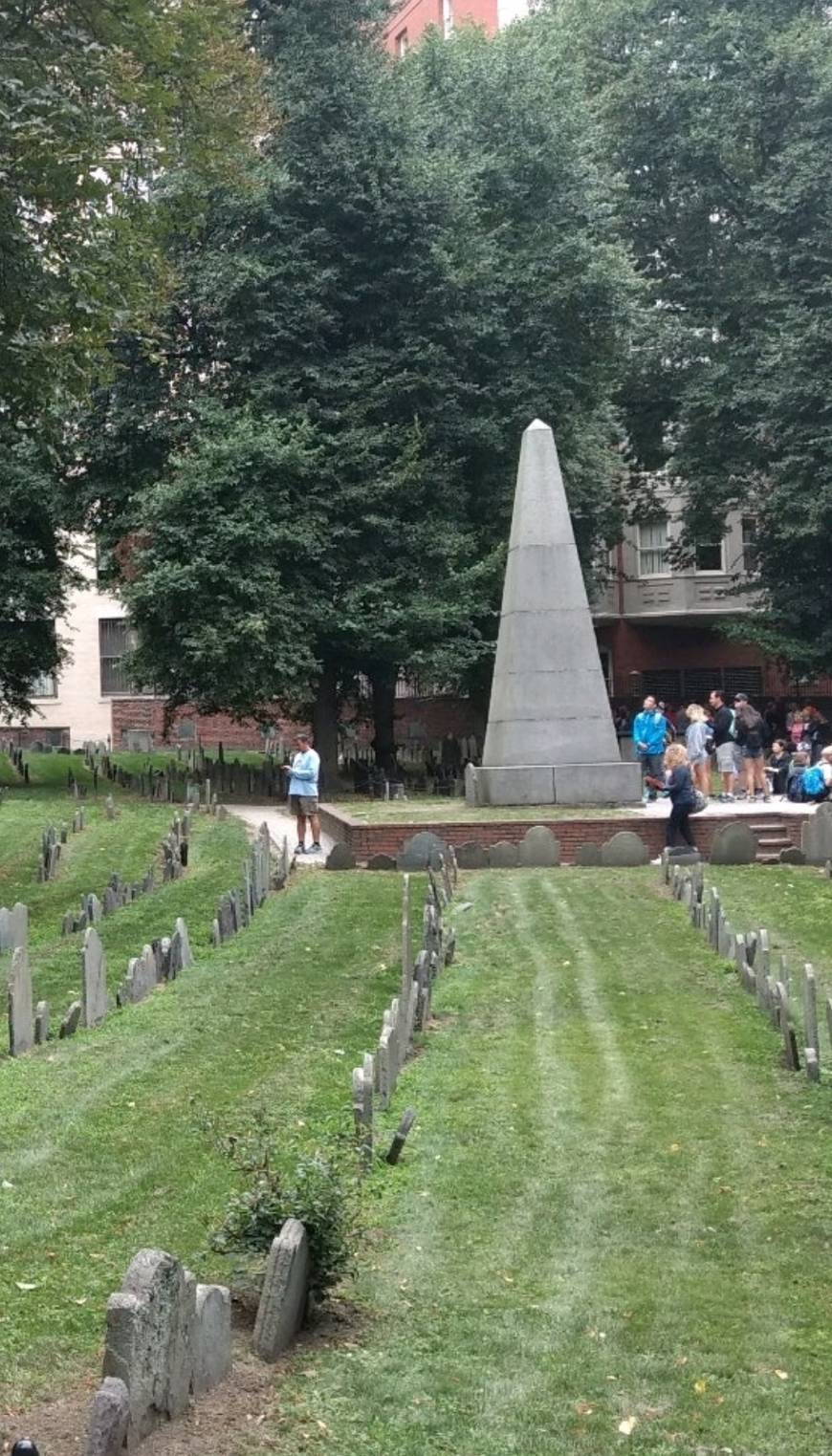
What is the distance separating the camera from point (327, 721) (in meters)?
35.7

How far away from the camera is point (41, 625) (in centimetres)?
3609

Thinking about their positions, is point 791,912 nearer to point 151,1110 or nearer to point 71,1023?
point 71,1023

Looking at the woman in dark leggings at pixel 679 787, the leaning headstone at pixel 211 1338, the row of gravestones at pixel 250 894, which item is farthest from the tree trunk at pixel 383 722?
the leaning headstone at pixel 211 1338

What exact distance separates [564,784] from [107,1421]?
20779 millimetres

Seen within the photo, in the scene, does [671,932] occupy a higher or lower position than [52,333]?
lower

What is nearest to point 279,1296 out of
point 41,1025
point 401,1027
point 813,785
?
point 401,1027

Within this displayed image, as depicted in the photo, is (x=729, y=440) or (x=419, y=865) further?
(x=729, y=440)

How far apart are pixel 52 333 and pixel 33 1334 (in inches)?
592

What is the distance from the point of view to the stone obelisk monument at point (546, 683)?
25.2 m

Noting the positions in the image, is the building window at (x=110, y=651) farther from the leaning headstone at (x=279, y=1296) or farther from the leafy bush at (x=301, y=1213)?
the leaning headstone at (x=279, y=1296)

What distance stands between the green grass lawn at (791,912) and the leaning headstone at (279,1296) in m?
6.71

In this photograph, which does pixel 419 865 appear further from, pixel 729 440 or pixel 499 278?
pixel 729 440

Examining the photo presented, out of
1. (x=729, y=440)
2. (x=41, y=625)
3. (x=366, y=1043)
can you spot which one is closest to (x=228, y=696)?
(x=41, y=625)

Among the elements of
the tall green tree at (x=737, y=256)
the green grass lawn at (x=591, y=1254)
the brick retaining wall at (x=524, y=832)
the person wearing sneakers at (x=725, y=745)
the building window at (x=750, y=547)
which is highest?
the tall green tree at (x=737, y=256)
